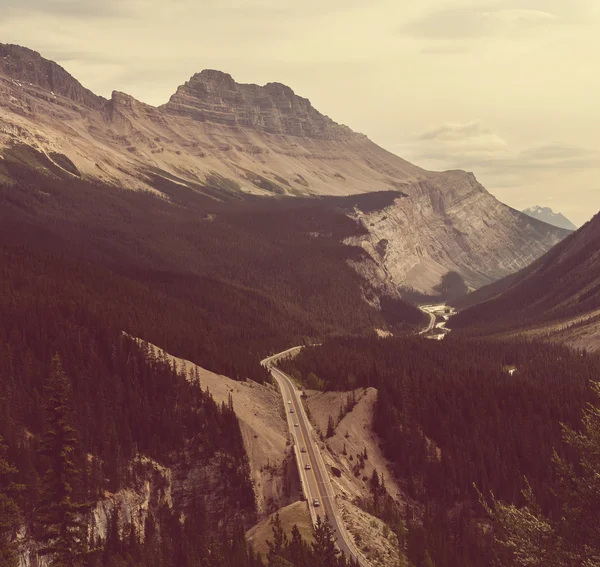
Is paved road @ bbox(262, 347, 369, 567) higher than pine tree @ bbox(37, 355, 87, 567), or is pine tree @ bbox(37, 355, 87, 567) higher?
pine tree @ bbox(37, 355, 87, 567)

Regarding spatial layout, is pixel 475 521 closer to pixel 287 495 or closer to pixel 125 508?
pixel 287 495

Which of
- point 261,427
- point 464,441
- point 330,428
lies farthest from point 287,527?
point 464,441

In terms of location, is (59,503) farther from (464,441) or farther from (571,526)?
(464,441)

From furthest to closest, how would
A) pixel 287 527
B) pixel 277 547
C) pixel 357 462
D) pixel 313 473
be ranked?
1. pixel 357 462
2. pixel 313 473
3. pixel 287 527
4. pixel 277 547

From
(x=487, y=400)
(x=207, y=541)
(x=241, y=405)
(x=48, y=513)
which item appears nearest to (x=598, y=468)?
(x=48, y=513)

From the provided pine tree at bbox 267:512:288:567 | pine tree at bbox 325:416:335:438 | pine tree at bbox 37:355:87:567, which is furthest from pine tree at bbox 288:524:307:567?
pine tree at bbox 325:416:335:438

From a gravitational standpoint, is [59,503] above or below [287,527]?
above

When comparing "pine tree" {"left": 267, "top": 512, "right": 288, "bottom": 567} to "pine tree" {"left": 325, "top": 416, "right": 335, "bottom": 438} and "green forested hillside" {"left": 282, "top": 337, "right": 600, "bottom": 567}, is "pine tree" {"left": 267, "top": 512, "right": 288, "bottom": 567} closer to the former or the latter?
"green forested hillside" {"left": 282, "top": 337, "right": 600, "bottom": 567}

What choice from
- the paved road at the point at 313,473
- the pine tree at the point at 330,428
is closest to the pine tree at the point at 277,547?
the paved road at the point at 313,473
